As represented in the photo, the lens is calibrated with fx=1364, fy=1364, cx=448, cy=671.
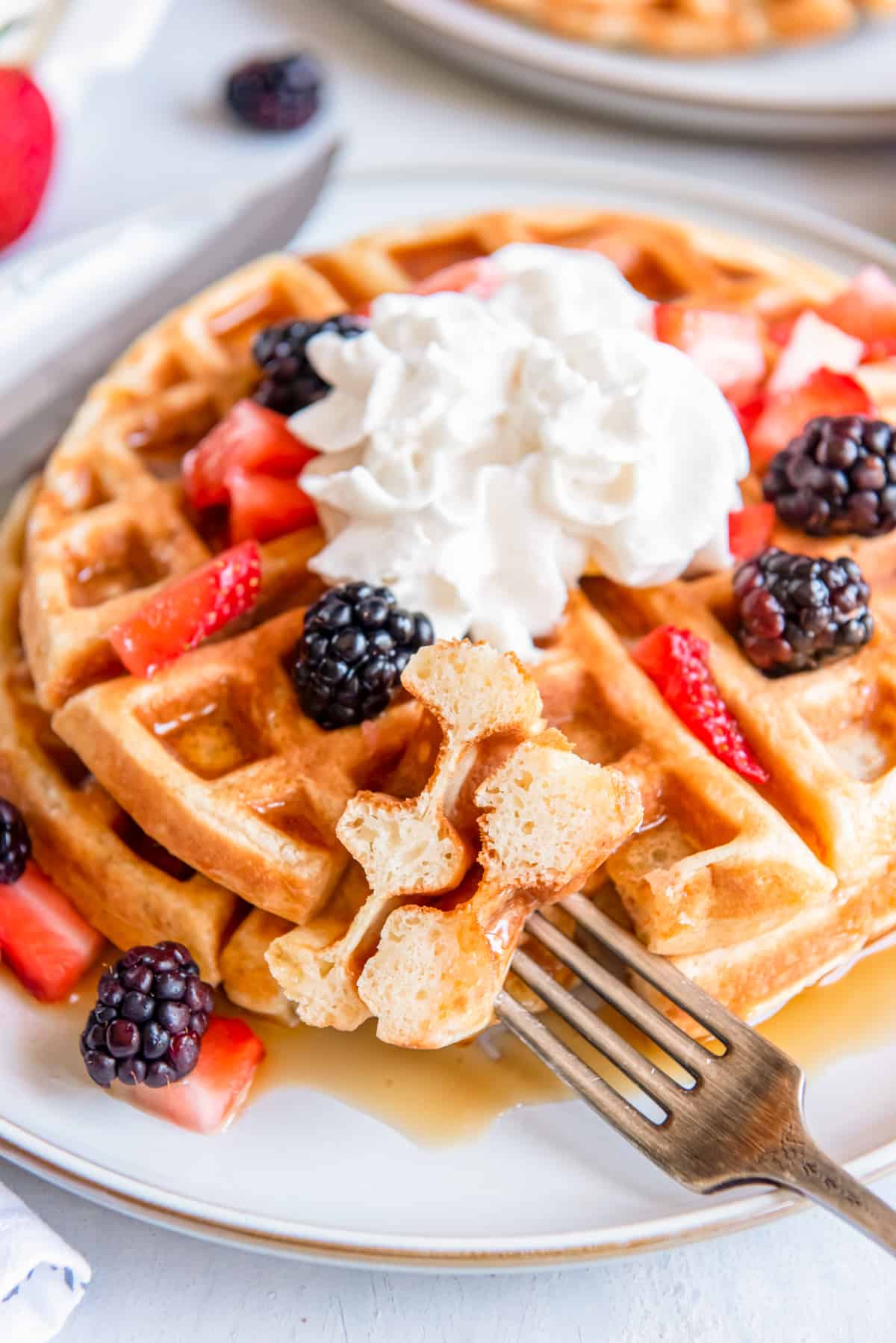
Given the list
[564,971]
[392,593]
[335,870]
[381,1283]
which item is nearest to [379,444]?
[392,593]

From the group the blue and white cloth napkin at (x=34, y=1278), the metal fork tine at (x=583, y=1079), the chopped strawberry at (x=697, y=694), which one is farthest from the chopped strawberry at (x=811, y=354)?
the blue and white cloth napkin at (x=34, y=1278)

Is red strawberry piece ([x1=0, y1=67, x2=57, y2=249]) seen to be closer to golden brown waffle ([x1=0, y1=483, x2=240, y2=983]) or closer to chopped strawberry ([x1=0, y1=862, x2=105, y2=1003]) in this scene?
golden brown waffle ([x1=0, y1=483, x2=240, y2=983])

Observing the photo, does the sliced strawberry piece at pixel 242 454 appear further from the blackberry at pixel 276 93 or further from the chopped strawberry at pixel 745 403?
the blackberry at pixel 276 93

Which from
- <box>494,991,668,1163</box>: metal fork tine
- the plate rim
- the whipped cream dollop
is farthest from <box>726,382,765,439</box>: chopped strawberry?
the plate rim

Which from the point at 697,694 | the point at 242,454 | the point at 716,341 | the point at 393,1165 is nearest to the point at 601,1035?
the point at 393,1165

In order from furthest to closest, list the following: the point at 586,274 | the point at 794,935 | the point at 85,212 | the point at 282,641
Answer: the point at 85,212 < the point at 586,274 < the point at 282,641 < the point at 794,935

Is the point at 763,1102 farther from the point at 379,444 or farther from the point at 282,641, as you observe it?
the point at 379,444
